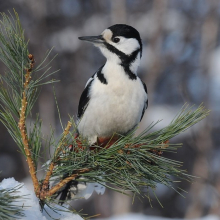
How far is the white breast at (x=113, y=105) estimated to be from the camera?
9.01 ft

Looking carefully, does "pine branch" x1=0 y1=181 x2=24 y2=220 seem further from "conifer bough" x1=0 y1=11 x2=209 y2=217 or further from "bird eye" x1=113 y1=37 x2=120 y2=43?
"bird eye" x1=113 y1=37 x2=120 y2=43

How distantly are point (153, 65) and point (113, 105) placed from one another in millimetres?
6730

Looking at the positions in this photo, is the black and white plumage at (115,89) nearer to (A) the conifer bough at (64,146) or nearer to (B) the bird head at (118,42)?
(B) the bird head at (118,42)

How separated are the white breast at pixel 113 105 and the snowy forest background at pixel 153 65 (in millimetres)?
6224

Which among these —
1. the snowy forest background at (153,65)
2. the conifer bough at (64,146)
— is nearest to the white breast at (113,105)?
the conifer bough at (64,146)

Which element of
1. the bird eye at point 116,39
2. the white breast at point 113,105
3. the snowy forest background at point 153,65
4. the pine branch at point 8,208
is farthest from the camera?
the snowy forest background at point 153,65

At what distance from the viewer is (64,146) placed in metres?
1.71

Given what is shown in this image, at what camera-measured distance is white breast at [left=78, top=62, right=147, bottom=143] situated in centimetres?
275

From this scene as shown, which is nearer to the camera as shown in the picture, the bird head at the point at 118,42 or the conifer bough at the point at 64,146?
the conifer bough at the point at 64,146

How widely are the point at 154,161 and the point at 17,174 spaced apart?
994cm

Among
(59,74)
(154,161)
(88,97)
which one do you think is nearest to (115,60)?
(88,97)

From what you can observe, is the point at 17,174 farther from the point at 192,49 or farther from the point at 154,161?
the point at 154,161

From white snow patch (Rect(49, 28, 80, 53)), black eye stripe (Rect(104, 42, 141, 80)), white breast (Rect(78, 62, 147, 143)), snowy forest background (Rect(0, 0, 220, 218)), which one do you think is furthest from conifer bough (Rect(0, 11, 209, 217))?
white snow patch (Rect(49, 28, 80, 53))

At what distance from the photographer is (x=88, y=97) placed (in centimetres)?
293
